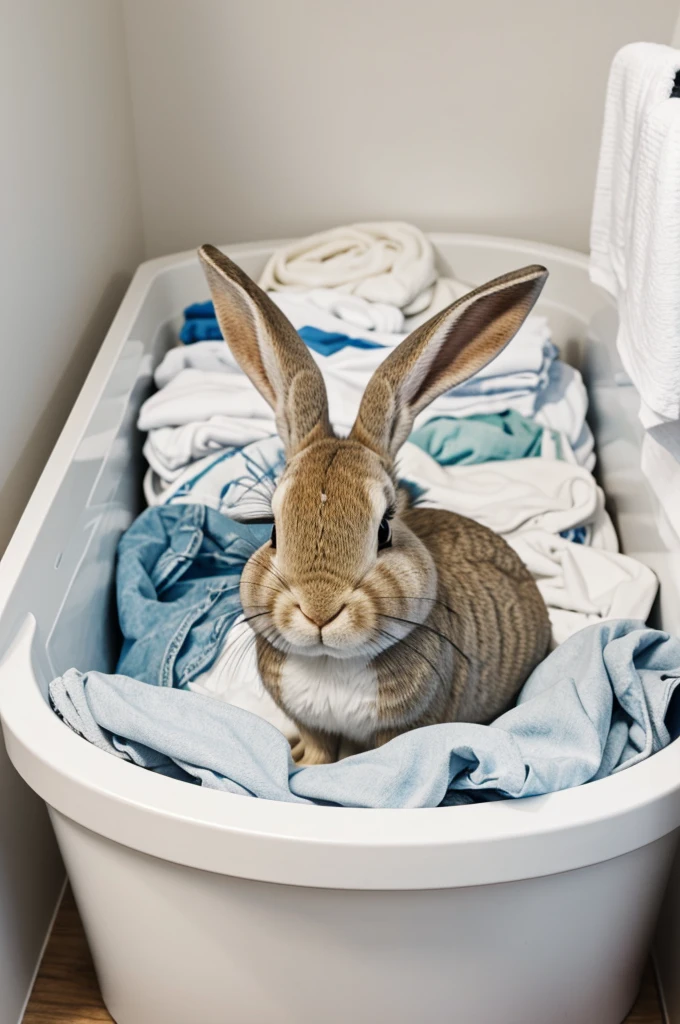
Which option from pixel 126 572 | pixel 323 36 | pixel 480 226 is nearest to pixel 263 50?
pixel 323 36

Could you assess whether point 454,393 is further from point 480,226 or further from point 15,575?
point 15,575

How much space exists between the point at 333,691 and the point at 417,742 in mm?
117

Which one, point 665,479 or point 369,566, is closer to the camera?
point 369,566

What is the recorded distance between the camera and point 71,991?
128cm

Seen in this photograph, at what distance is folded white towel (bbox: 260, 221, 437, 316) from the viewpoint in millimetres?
1966

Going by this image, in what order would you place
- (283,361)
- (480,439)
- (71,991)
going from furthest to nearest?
1. (480,439)
2. (71,991)
3. (283,361)

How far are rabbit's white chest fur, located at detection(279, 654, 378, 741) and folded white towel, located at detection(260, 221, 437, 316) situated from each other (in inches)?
40.1

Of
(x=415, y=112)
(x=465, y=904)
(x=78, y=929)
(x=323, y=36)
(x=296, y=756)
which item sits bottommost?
(x=78, y=929)

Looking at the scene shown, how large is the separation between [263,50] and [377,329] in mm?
627

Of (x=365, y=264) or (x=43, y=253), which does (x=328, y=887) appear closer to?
(x=43, y=253)

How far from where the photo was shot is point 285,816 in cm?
91

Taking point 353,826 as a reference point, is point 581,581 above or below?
below

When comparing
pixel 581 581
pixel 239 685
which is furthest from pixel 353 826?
pixel 581 581

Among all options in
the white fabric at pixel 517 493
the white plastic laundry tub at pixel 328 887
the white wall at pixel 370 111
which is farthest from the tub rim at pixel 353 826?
the white wall at pixel 370 111
